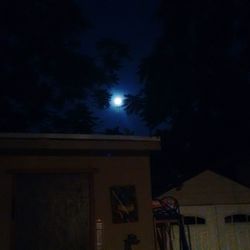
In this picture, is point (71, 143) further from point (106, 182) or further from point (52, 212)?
point (52, 212)

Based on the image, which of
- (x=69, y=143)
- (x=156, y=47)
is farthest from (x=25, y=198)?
(x=156, y=47)

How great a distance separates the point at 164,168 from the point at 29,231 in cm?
1266

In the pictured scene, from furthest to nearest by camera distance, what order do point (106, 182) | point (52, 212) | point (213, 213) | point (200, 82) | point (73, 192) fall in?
point (200, 82) < point (213, 213) < point (106, 182) < point (73, 192) < point (52, 212)

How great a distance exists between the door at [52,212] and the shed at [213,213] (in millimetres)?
4328

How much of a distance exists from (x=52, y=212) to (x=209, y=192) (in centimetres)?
633

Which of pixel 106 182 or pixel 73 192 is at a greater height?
pixel 106 182

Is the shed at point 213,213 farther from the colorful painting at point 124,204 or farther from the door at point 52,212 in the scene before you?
the door at point 52,212

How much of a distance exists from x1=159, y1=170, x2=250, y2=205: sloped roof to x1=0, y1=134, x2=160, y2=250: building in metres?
4.28

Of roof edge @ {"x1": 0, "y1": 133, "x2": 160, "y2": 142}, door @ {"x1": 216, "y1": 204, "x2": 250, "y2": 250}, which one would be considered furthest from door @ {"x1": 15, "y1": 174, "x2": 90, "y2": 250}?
door @ {"x1": 216, "y1": 204, "x2": 250, "y2": 250}

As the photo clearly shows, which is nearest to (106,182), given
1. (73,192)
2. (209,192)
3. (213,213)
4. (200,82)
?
(73,192)

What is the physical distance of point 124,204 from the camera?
9016 mm

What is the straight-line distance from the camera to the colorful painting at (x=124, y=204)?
8930 millimetres

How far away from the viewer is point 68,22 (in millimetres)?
20078

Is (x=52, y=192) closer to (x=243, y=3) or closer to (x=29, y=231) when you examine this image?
(x=29, y=231)
